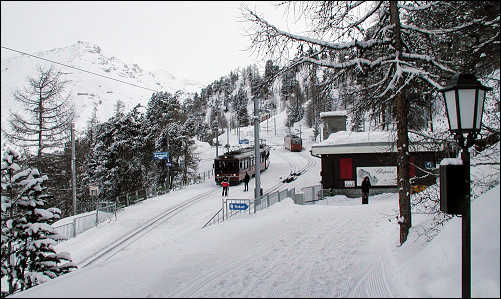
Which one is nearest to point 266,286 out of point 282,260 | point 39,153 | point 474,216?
point 282,260

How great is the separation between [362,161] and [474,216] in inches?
684

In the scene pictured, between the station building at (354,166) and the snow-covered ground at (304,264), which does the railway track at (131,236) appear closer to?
the snow-covered ground at (304,264)

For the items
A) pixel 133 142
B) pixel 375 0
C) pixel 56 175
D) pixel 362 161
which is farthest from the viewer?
pixel 133 142

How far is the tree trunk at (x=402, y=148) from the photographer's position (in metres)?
6.71

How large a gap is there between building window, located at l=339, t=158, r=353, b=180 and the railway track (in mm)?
10502

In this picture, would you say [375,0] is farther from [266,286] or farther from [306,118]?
[306,118]

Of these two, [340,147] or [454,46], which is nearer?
[454,46]

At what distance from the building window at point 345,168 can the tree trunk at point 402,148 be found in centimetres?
1490

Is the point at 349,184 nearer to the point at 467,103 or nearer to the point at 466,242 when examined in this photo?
the point at 467,103

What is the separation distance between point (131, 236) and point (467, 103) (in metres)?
16.8

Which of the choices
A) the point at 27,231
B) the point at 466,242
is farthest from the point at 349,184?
the point at 466,242

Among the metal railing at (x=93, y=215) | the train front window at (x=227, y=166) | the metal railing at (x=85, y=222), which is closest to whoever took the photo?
the metal railing at (x=85, y=222)

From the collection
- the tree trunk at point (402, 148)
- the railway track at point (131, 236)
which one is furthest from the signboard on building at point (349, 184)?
the tree trunk at point (402, 148)

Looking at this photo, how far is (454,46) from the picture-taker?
21.7 feet
